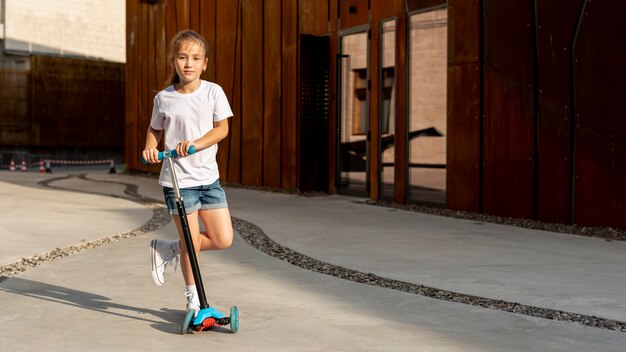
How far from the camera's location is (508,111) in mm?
10984

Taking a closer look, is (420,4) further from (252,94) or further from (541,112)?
(252,94)

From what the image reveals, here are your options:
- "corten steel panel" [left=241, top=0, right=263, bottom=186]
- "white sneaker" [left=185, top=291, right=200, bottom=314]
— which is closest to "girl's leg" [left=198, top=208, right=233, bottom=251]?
"white sneaker" [left=185, top=291, right=200, bottom=314]

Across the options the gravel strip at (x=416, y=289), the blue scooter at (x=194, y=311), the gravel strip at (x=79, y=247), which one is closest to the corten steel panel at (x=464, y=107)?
the gravel strip at (x=416, y=289)

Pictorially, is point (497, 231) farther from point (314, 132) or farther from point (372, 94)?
point (314, 132)

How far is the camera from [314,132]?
15.9m

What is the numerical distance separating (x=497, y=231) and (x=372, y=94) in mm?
4791

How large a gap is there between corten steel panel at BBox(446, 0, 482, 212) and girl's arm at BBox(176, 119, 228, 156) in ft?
24.3

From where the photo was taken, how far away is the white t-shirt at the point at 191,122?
4629mm

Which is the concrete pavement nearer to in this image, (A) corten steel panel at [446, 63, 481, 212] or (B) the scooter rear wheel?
(B) the scooter rear wheel

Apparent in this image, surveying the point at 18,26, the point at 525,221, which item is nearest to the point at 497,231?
the point at 525,221

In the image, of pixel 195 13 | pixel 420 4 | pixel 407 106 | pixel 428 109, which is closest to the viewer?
pixel 420 4

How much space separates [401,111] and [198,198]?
28.3 feet

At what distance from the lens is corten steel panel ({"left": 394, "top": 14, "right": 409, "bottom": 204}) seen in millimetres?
12992

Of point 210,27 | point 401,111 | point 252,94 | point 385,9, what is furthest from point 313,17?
point 210,27
